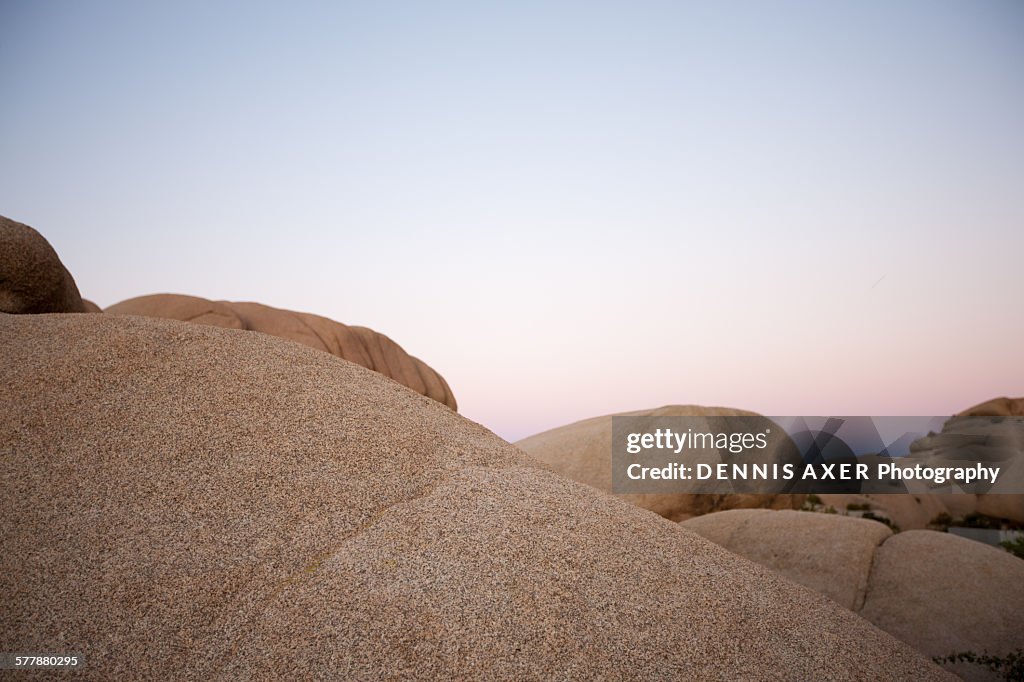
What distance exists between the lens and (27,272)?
8.48 meters

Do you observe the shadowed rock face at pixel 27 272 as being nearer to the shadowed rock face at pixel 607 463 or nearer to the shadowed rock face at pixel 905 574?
the shadowed rock face at pixel 607 463

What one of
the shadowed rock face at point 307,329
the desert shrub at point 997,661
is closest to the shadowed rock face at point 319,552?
the desert shrub at point 997,661

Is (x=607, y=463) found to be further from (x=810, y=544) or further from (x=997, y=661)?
(x=997, y=661)

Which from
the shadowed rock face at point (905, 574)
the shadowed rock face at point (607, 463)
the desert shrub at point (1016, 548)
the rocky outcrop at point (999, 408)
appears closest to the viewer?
the shadowed rock face at point (905, 574)

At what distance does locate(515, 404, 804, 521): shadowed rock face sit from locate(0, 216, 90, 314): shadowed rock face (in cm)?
996

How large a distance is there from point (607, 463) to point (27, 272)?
12264mm

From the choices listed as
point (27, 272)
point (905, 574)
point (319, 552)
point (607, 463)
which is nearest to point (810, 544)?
point (905, 574)

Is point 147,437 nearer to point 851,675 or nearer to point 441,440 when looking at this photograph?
point 441,440

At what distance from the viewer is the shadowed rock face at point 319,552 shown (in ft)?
14.9

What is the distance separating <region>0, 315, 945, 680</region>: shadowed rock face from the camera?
455 cm

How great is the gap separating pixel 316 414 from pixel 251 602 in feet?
7.38

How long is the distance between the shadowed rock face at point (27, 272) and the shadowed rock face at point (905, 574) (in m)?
10.7

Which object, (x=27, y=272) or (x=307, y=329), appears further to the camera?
(x=307, y=329)

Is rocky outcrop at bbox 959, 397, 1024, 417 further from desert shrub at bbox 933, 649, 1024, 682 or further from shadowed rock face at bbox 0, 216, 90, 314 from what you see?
shadowed rock face at bbox 0, 216, 90, 314
